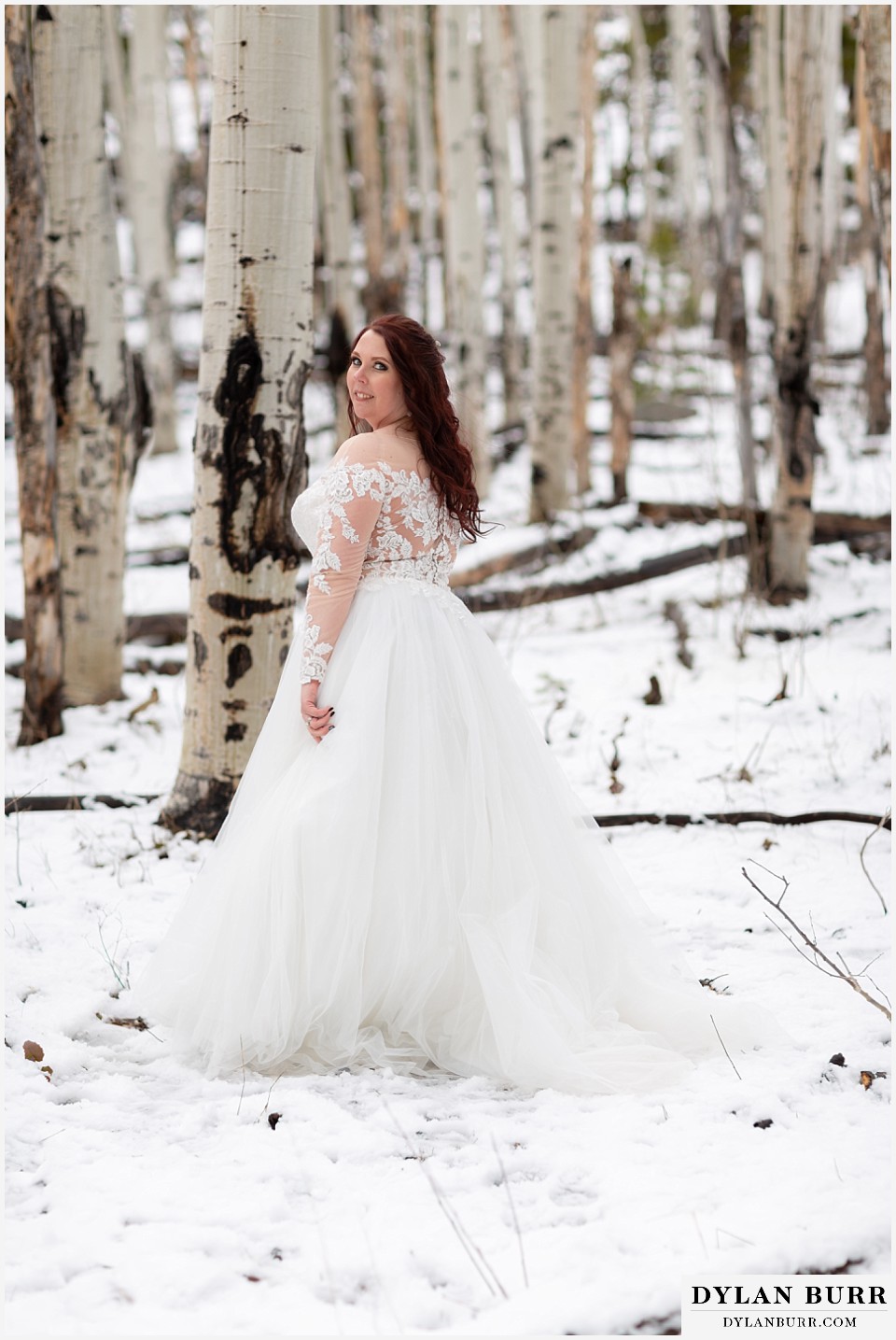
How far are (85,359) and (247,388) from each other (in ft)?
6.53

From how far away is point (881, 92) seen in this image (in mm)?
4484

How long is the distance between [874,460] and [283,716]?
9.21m

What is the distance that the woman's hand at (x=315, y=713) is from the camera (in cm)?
292

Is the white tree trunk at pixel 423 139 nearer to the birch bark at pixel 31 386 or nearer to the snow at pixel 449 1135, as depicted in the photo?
the birch bark at pixel 31 386

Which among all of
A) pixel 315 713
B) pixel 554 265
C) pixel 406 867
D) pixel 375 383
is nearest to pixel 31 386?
Result: pixel 375 383

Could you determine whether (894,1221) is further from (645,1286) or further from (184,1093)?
(184,1093)

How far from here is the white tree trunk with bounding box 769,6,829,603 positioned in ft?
21.3

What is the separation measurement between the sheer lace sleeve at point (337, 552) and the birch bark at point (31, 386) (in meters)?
2.46

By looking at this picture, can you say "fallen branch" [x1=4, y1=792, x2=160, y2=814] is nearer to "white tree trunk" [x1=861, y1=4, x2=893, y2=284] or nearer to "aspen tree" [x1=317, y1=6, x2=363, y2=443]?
"white tree trunk" [x1=861, y1=4, x2=893, y2=284]

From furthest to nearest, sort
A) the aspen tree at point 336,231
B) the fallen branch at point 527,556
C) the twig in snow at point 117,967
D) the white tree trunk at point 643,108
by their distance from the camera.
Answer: the white tree trunk at point 643,108 → the aspen tree at point 336,231 → the fallen branch at point 527,556 → the twig in snow at point 117,967

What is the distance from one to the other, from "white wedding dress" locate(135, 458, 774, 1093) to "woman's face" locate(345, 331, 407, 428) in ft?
0.62

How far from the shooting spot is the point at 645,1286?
1971 millimetres

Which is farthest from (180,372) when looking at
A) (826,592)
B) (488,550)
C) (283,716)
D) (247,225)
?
(283,716)

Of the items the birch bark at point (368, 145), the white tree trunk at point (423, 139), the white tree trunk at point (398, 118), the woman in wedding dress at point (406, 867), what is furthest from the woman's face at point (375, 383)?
the white tree trunk at point (423, 139)
